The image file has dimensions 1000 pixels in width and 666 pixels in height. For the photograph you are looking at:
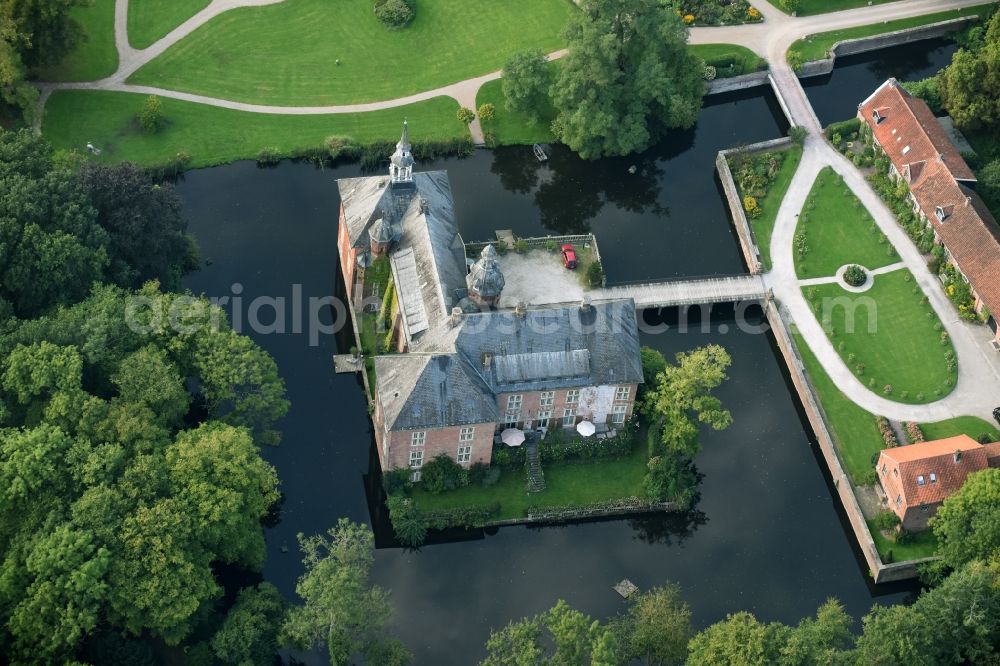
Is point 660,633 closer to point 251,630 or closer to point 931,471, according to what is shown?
point 931,471

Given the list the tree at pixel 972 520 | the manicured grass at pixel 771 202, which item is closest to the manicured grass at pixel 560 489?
the tree at pixel 972 520

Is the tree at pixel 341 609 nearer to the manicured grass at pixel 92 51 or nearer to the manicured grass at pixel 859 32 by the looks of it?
the manicured grass at pixel 92 51

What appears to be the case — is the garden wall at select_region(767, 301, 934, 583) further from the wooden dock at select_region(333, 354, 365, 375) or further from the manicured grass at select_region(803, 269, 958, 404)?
the wooden dock at select_region(333, 354, 365, 375)

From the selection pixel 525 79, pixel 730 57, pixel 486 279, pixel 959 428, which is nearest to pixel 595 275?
pixel 486 279

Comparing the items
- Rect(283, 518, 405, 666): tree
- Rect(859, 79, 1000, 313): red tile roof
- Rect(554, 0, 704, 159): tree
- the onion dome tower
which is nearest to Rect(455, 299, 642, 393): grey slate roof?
the onion dome tower

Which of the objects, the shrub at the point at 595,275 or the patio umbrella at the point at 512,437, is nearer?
the patio umbrella at the point at 512,437

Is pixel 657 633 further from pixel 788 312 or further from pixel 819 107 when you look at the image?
pixel 819 107
